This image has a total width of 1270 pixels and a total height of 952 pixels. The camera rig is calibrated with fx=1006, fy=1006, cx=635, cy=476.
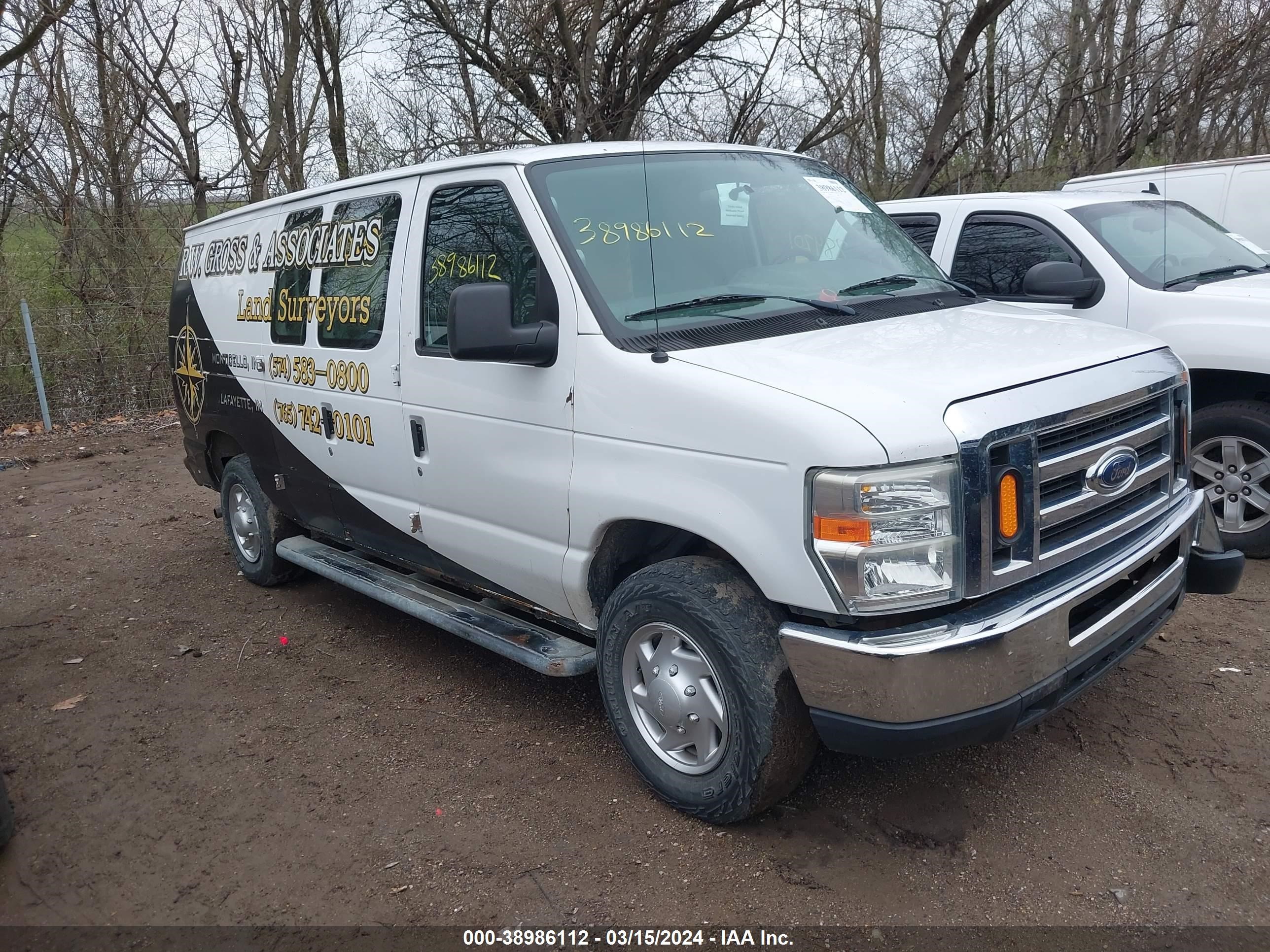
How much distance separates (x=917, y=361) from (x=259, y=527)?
4.21 m

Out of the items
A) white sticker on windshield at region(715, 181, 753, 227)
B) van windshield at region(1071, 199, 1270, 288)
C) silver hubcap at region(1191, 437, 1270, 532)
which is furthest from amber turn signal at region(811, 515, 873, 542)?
van windshield at region(1071, 199, 1270, 288)

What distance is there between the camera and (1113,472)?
119 inches

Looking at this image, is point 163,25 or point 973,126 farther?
point 973,126

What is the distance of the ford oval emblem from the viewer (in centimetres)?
299

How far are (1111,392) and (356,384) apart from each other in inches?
120

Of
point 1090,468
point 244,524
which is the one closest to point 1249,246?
point 1090,468

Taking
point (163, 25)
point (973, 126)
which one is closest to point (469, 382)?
point (163, 25)

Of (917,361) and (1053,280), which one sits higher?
(1053,280)

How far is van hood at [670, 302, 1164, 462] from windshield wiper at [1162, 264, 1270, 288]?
2.32 metres

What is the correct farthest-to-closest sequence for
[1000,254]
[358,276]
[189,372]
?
[189,372], [1000,254], [358,276]

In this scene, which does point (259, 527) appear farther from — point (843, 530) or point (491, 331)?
point (843, 530)

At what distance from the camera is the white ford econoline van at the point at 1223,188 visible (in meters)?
7.67

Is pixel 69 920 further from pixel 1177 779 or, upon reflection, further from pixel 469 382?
pixel 1177 779

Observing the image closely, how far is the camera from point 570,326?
11.1ft
